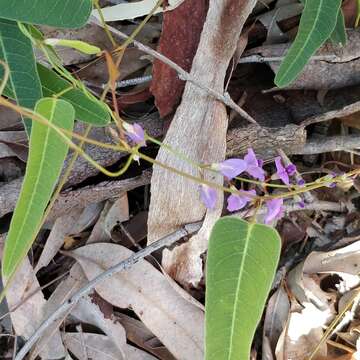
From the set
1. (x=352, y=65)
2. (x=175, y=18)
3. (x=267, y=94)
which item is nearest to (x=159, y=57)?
(x=175, y=18)

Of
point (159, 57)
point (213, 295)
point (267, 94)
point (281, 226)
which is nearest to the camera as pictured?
point (213, 295)

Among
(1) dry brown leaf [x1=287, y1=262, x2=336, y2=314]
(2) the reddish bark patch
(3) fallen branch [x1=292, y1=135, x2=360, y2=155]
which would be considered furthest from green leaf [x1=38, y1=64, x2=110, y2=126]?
(1) dry brown leaf [x1=287, y1=262, x2=336, y2=314]

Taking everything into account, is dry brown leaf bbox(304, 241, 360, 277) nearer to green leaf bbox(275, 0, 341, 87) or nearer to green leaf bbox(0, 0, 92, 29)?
green leaf bbox(275, 0, 341, 87)

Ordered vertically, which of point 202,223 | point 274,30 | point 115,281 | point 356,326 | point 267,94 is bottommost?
point 356,326

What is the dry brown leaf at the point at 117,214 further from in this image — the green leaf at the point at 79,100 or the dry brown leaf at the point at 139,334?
the green leaf at the point at 79,100

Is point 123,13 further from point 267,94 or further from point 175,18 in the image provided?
point 267,94
